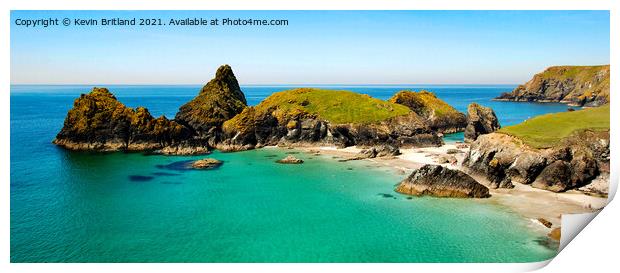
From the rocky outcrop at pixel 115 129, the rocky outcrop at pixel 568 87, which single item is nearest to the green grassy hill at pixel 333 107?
the rocky outcrop at pixel 115 129

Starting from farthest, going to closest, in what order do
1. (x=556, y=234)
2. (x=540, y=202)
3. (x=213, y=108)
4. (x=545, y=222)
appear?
(x=213, y=108) → (x=540, y=202) → (x=545, y=222) → (x=556, y=234)

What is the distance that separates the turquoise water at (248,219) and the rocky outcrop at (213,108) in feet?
70.7

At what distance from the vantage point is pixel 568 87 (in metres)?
170

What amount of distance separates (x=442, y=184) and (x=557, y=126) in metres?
19.0

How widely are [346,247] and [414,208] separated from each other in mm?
10915

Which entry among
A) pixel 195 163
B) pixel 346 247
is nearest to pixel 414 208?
pixel 346 247

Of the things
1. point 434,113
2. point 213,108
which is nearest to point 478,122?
point 434,113

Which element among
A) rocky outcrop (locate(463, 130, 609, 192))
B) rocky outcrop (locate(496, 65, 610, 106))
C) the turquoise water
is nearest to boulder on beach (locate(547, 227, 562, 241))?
the turquoise water

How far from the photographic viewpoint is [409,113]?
76.9 m

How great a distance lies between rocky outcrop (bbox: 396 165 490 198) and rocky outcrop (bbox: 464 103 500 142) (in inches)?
1426

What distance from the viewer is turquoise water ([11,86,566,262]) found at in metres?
29.3

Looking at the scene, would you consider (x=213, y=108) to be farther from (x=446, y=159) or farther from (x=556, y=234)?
(x=556, y=234)

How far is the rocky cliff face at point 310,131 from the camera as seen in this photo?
7150cm
